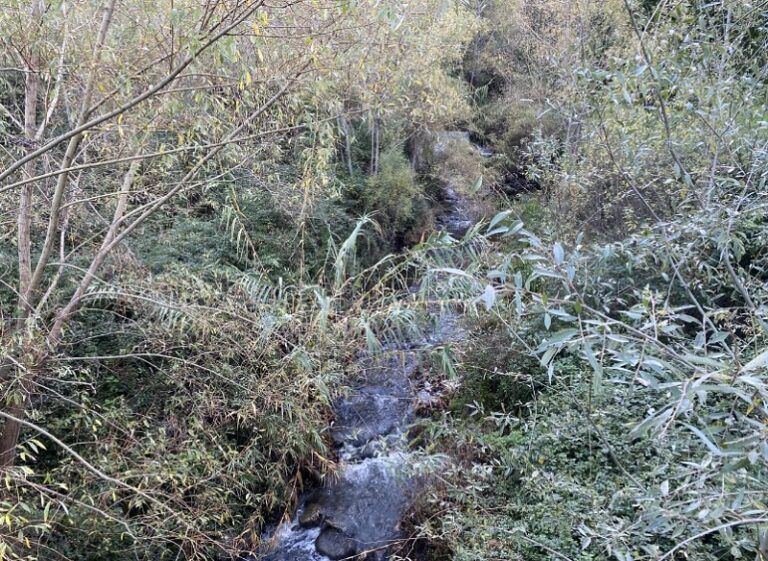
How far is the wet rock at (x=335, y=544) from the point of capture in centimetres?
498

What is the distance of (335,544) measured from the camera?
505 cm

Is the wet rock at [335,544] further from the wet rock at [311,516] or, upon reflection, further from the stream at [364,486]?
the wet rock at [311,516]

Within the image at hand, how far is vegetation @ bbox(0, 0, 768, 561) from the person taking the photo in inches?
93.2

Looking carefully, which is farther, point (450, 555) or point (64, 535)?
point (450, 555)

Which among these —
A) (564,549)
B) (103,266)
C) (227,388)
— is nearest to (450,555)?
(564,549)

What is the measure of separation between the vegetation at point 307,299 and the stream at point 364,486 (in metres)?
0.27

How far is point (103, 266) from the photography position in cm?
458

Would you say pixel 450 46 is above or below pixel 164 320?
above

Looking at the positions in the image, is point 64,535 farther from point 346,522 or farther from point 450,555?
point 450,555

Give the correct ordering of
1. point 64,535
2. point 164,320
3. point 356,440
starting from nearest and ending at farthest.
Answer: point 64,535 → point 164,320 → point 356,440

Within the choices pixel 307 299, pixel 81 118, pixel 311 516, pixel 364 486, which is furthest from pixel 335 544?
pixel 81 118

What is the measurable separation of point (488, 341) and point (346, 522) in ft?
8.18

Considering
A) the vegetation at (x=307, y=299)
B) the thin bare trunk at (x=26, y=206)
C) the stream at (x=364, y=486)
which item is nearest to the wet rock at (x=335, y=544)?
the stream at (x=364, y=486)

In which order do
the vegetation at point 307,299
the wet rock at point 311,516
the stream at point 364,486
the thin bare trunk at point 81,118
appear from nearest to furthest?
the vegetation at point 307,299
the thin bare trunk at point 81,118
the stream at point 364,486
the wet rock at point 311,516
